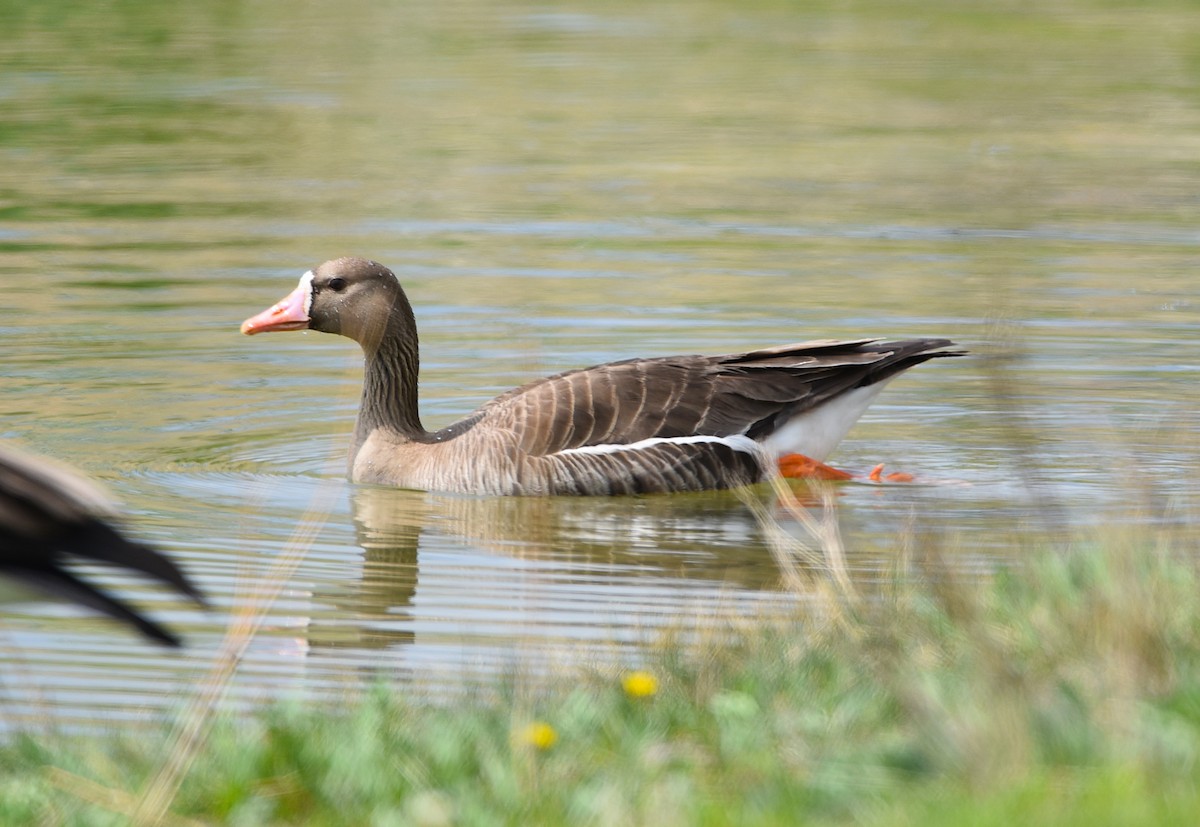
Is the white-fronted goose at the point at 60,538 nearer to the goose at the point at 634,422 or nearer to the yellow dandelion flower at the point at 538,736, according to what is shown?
the yellow dandelion flower at the point at 538,736

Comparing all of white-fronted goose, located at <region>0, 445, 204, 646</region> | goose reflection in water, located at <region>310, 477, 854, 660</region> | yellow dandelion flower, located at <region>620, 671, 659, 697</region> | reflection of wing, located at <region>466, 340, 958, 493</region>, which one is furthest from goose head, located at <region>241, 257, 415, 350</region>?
white-fronted goose, located at <region>0, 445, 204, 646</region>

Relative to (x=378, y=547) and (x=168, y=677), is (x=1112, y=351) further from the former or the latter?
(x=168, y=677)

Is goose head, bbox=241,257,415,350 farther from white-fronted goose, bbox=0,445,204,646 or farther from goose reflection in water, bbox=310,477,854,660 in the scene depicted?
white-fronted goose, bbox=0,445,204,646

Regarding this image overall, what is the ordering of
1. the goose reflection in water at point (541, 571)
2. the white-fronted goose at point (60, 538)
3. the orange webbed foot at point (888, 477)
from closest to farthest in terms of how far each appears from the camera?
the white-fronted goose at point (60, 538)
the goose reflection in water at point (541, 571)
the orange webbed foot at point (888, 477)

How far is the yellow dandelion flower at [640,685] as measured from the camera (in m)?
6.09

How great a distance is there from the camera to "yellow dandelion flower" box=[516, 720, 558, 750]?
211 inches

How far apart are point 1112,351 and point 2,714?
860 cm

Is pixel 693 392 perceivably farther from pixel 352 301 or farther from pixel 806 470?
pixel 352 301

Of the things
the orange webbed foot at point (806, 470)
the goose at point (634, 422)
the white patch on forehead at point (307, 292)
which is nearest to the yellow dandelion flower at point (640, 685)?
the goose at point (634, 422)

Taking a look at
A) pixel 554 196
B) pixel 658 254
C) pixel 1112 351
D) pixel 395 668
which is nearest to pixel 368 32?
pixel 554 196

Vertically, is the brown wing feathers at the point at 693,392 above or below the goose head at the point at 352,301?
below

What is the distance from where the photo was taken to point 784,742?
5.42m

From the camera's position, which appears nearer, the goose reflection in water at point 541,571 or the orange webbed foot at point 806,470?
the goose reflection in water at point 541,571

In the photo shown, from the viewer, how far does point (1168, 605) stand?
6.21 meters
